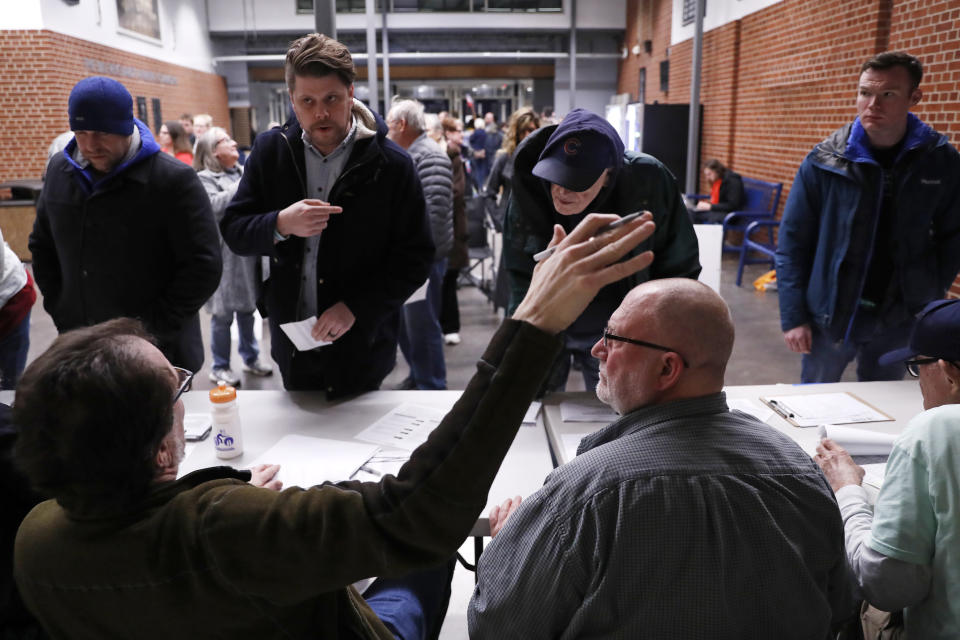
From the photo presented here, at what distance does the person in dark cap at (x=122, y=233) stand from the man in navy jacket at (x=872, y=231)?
218 centimetres

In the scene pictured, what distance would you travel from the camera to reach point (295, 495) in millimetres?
936

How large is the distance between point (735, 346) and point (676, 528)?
4.48 m

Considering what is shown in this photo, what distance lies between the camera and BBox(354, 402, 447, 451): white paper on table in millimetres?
1920

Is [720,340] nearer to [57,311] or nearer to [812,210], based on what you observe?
[812,210]

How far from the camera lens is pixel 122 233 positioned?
2318 mm

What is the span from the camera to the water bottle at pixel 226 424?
Result: 1.78 m

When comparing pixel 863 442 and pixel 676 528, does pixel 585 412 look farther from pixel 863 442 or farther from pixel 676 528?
pixel 676 528

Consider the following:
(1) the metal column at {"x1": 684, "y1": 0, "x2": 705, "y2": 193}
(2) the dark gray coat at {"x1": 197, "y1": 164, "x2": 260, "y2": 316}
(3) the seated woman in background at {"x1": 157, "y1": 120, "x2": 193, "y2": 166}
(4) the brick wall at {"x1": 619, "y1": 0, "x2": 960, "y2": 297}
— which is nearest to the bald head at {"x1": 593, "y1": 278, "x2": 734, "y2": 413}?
(2) the dark gray coat at {"x1": 197, "y1": 164, "x2": 260, "y2": 316}

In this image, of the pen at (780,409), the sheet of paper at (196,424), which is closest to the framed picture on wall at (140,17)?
the sheet of paper at (196,424)

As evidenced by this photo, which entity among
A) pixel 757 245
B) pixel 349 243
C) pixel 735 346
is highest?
pixel 349 243

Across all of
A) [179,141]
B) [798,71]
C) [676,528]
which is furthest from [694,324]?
[798,71]

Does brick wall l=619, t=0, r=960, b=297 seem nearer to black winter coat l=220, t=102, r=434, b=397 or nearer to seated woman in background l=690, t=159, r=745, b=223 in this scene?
seated woman in background l=690, t=159, r=745, b=223

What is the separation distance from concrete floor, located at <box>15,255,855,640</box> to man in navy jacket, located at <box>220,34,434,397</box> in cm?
183

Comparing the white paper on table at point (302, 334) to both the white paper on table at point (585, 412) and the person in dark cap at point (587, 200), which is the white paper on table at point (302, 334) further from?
the white paper on table at point (585, 412)
